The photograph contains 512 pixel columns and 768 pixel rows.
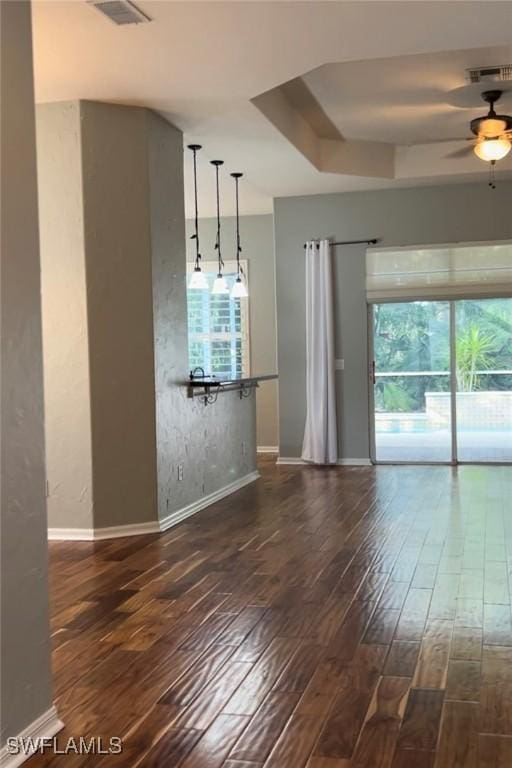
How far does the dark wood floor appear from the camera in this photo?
99.2 inches

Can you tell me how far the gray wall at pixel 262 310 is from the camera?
33.4 feet

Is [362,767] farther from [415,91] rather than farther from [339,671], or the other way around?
[415,91]

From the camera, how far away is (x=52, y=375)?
17.9 feet

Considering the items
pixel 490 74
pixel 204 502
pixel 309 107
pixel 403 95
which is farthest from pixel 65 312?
pixel 490 74

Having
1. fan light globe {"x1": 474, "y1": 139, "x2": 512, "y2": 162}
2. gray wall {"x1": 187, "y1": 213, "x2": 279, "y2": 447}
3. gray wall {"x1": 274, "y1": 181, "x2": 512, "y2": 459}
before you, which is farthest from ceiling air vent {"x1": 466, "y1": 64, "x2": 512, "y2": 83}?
gray wall {"x1": 187, "y1": 213, "x2": 279, "y2": 447}

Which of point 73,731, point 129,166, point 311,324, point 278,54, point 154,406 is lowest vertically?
point 73,731

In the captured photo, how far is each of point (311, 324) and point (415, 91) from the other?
9.91 feet

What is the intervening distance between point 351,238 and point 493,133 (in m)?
2.46

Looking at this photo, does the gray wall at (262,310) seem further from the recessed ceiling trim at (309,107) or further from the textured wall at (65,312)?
the textured wall at (65,312)

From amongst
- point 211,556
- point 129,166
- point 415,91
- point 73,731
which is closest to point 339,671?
point 73,731

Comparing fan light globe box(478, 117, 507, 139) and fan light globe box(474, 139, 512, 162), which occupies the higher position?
fan light globe box(478, 117, 507, 139)

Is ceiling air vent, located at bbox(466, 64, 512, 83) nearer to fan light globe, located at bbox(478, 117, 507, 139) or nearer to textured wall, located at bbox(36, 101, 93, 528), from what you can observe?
fan light globe, located at bbox(478, 117, 507, 139)

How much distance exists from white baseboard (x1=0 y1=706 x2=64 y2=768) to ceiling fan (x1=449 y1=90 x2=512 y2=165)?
5278 mm

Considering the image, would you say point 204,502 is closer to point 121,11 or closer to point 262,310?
point 121,11
